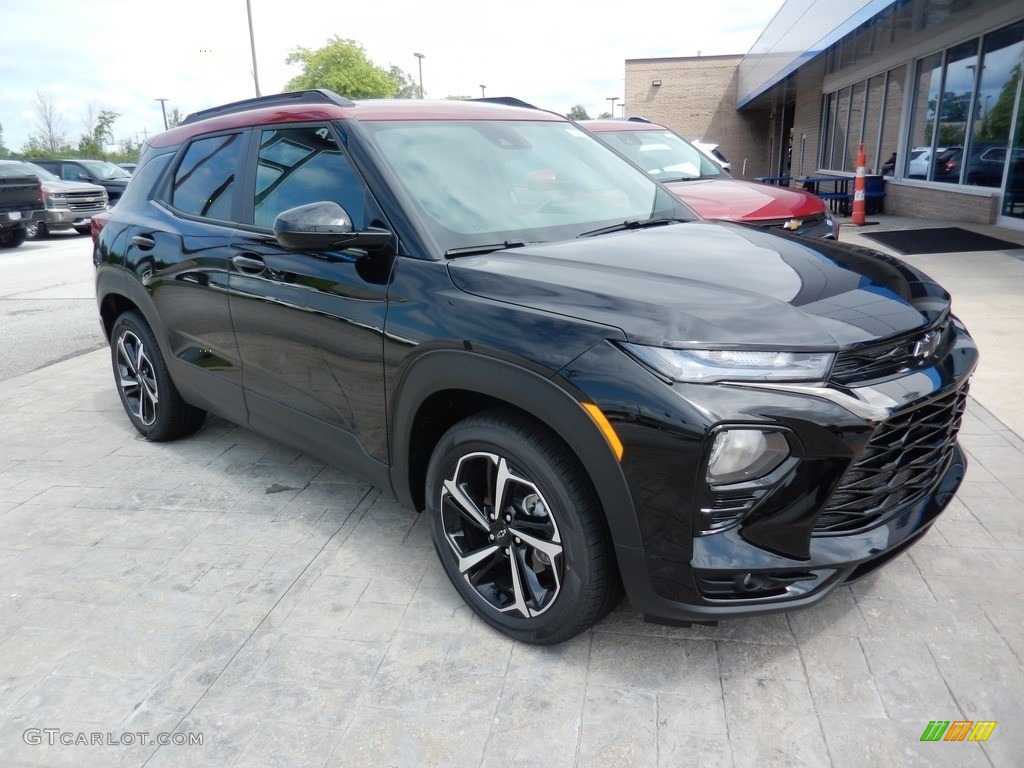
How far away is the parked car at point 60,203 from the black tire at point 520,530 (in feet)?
57.6

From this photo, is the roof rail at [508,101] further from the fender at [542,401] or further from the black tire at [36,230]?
the black tire at [36,230]

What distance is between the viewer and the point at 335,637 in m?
2.79

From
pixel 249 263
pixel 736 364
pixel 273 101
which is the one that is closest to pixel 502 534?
pixel 736 364

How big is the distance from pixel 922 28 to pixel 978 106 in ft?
7.08

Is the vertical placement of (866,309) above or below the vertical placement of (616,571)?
above

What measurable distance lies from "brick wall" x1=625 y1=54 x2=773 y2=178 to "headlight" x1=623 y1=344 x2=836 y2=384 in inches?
1443

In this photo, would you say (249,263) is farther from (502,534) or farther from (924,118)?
(924,118)

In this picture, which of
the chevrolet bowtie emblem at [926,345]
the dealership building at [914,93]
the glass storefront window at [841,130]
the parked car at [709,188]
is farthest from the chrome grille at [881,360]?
the glass storefront window at [841,130]

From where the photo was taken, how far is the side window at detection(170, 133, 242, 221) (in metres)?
3.77

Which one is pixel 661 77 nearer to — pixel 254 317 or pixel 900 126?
pixel 900 126

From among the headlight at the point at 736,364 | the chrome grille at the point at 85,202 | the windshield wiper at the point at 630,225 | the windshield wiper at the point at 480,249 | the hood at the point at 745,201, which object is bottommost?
the chrome grille at the point at 85,202

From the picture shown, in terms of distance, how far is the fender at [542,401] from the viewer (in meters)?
2.23

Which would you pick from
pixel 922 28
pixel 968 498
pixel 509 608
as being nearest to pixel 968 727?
pixel 509 608

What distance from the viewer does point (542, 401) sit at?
2326mm
